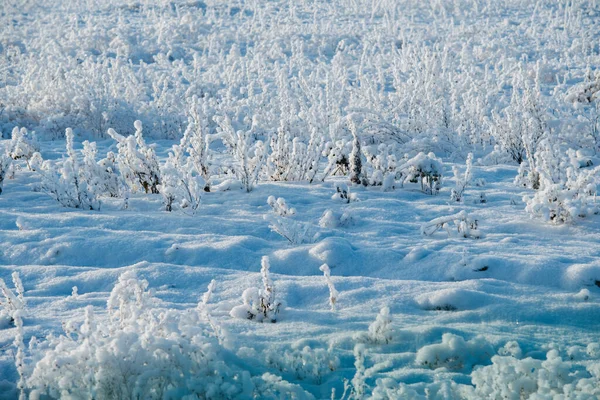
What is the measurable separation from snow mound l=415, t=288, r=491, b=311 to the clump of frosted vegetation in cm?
125

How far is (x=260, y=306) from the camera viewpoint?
2.89 m

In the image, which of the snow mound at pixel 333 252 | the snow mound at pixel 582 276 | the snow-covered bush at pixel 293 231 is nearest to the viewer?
the snow mound at pixel 582 276

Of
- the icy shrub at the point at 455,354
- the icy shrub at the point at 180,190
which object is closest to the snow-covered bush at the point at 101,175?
the icy shrub at the point at 180,190

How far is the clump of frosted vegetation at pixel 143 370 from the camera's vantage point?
1897 mm

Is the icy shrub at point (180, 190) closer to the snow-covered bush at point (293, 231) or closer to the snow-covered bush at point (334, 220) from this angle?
the snow-covered bush at point (293, 231)

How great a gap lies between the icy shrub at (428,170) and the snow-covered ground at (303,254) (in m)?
0.02

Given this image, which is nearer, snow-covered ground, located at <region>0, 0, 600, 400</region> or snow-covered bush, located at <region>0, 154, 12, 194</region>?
snow-covered ground, located at <region>0, 0, 600, 400</region>

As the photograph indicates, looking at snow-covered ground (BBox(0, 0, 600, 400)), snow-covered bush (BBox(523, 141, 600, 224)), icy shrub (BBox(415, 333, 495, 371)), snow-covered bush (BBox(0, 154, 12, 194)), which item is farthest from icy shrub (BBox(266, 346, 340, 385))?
snow-covered bush (BBox(0, 154, 12, 194))

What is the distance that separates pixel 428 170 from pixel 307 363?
139 inches

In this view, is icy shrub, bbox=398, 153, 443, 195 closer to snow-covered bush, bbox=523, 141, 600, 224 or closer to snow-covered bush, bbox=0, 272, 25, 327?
snow-covered bush, bbox=523, 141, 600, 224

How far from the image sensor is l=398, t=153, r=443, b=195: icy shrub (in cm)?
545

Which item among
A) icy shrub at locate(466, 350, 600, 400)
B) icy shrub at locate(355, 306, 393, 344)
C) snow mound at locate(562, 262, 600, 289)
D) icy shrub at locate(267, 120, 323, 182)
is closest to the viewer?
icy shrub at locate(466, 350, 600, 400)

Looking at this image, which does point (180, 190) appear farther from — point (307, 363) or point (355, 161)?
point (307, 363)

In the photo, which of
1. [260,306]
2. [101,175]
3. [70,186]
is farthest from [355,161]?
[260,306]
